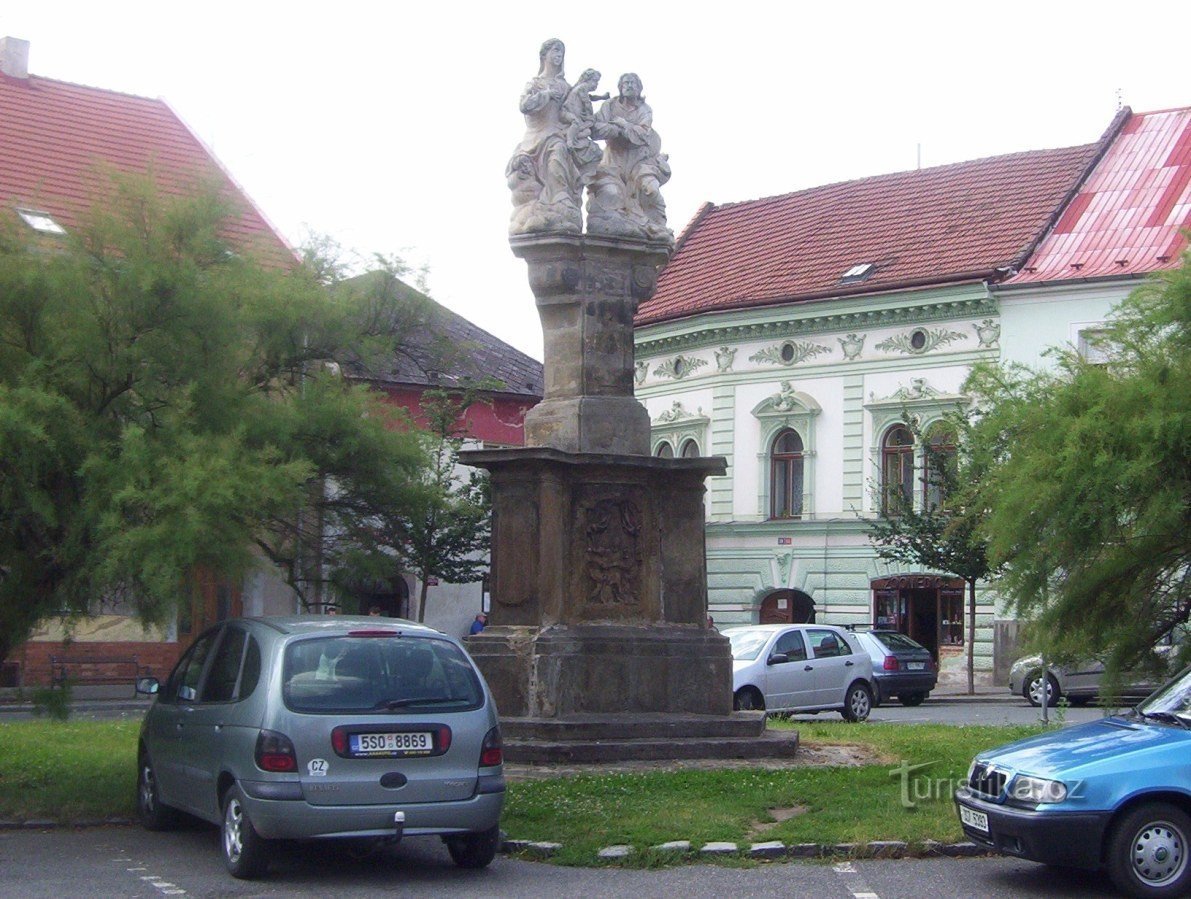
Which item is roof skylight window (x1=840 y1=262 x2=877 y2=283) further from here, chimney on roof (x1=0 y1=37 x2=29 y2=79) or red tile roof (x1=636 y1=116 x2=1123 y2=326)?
chimney on roof (x1=0 y1=37 x2=29 y2=79)

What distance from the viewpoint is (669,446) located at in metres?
46.4

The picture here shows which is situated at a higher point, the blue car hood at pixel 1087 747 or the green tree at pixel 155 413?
the green tree at pixel 155 413

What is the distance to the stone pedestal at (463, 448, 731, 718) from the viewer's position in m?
15.3

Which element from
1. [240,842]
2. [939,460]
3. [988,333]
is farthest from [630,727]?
[988,333]

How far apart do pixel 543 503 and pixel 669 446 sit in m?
31.0

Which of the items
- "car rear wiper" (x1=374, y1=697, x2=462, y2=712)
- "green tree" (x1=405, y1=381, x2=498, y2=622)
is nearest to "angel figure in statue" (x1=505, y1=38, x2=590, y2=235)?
"car rear wiper" (x1=374, y1=697, x2=462, y2=712)

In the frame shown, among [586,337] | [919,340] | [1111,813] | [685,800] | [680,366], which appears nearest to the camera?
[1111,813]

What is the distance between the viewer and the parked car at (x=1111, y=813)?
9.99m

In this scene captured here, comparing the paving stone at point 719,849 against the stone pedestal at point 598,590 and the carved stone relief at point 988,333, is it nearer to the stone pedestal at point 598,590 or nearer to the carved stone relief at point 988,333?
the stone pedestal at point 598,590

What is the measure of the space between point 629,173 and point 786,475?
91.1 feet

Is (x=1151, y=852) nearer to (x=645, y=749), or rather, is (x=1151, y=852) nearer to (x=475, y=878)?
(x=475, y=878)

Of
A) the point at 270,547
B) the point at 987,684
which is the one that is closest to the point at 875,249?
the point at 987,684

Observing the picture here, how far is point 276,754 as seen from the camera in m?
10.3

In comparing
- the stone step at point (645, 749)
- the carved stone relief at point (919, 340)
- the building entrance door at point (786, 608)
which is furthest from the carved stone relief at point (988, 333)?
the stone step at point (645, 749)
